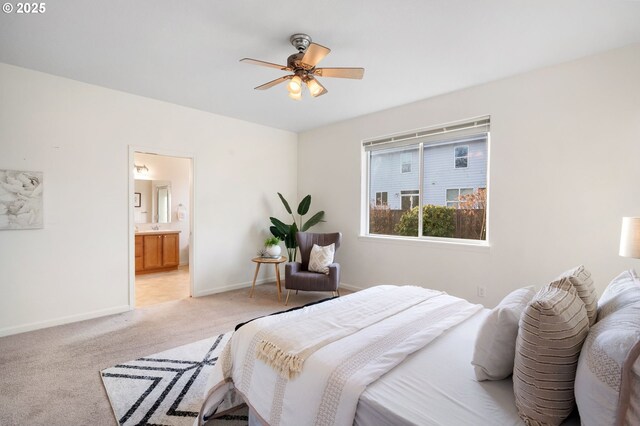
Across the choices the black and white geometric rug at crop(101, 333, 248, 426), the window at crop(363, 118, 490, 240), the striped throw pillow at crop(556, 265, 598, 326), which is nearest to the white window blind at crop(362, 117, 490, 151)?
the window at crop(363, 118, 490, 240)

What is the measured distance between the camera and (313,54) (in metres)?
2.26

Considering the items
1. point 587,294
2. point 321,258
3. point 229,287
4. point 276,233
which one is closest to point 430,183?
point 321,258

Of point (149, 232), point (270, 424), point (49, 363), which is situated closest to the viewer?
point (270, 424)

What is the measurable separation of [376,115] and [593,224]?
2.77m

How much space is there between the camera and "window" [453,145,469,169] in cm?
373

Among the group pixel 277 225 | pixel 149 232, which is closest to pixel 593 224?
pixel 277 225

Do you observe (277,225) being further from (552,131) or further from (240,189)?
(552,131)

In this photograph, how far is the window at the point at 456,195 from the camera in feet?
12.3

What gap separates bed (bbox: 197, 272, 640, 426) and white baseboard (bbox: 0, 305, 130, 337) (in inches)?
99.7

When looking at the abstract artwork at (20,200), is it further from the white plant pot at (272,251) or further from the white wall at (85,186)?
the white plant pot at (272,251)

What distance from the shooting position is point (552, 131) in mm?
2965

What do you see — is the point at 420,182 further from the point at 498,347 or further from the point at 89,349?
the point at 89,349

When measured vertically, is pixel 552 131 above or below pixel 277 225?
above

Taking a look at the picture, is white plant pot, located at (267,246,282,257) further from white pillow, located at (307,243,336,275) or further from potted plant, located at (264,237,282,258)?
white pillow, located at (307,243,336,275)
